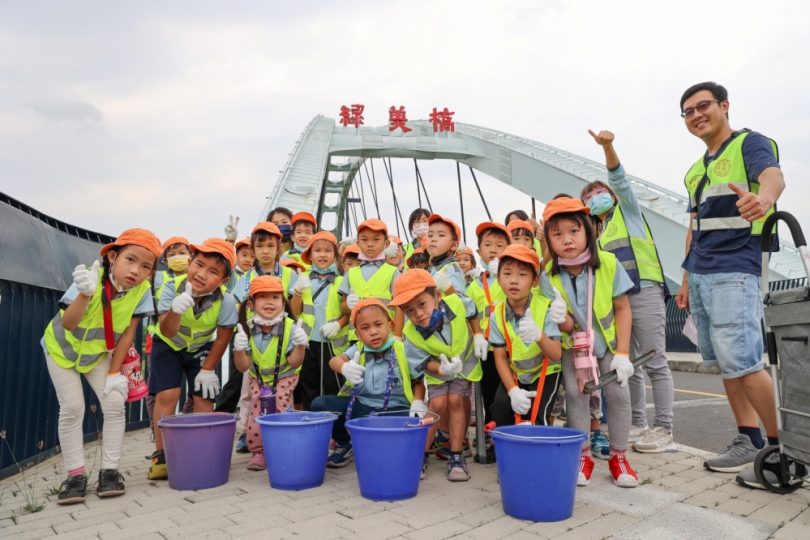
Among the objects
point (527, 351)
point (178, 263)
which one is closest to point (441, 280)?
point (527, 351)

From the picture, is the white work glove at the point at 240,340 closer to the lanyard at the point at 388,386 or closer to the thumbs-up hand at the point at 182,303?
the thumbs-up hand at the point at 182,303

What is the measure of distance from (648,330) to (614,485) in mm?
1148

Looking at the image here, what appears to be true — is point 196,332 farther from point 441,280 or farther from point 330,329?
point 441,280

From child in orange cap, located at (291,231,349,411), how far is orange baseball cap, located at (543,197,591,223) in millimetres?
1634

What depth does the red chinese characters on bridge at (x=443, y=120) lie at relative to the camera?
82.5ft

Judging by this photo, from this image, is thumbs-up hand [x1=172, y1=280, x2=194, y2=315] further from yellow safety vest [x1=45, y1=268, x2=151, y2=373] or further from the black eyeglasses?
the black eyeglasses

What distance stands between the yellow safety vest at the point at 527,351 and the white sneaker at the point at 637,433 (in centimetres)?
102

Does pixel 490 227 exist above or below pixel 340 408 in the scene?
above

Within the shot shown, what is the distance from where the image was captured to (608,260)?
9.82ft

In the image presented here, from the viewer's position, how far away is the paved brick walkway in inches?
87.0

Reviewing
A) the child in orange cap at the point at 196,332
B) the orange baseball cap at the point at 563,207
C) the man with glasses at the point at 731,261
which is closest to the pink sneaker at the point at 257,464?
the child in orange cap at the point at 196,332

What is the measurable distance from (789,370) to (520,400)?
1183mm

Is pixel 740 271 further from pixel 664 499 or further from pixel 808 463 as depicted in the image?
pixel 664 499

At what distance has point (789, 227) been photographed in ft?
8.00
